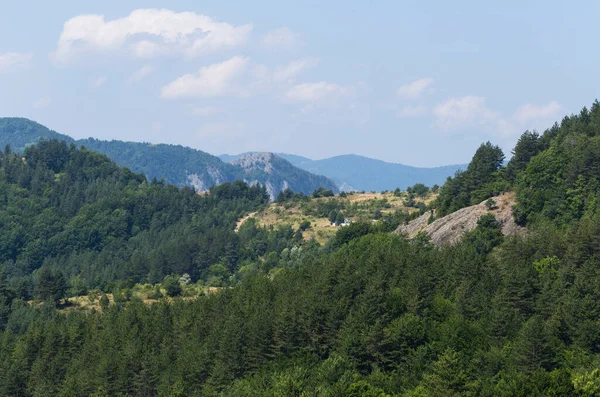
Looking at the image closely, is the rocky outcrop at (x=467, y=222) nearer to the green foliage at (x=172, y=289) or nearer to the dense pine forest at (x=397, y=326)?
the dense pine forest at (x=397, y=326)

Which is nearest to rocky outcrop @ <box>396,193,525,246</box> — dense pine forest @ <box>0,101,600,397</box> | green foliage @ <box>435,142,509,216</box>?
dense pine forest @ <box>0,101,600,397</box>

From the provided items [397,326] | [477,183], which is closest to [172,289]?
[477,183]

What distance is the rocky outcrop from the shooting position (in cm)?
11475

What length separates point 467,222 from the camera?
11738cm

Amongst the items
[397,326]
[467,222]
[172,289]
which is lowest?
[172,289]

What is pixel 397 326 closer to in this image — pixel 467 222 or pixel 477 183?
pixel 467 222

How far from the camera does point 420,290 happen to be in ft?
298

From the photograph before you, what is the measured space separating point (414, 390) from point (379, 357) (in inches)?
574

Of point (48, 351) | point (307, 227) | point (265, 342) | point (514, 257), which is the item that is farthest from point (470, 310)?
point (307, 227)

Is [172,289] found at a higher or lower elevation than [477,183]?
lower

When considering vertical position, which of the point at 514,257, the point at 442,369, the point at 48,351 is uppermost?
the point at 514,257

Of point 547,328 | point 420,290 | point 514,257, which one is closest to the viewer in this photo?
point 547,328

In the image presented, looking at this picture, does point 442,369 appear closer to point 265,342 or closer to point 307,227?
point 265,342

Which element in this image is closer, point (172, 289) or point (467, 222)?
point (467, 222)
